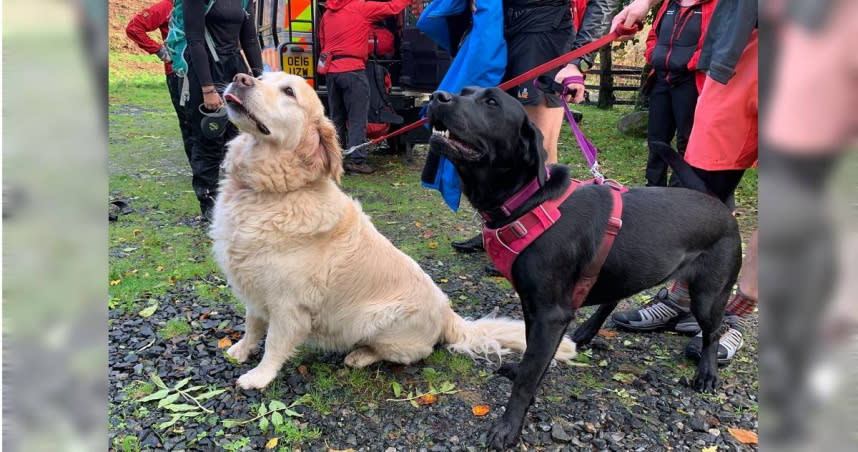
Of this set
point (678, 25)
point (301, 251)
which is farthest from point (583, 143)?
point (301, 251)

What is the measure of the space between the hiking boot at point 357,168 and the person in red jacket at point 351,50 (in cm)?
89

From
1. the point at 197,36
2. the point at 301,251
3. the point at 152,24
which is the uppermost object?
the point at 152,24

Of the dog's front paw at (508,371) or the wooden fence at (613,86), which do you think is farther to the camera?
the wooden fence at (613,86)

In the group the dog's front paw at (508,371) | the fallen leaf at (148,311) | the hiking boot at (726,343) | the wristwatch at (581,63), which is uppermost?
the wristwatch at (581,63)

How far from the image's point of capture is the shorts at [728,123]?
2.57 meters

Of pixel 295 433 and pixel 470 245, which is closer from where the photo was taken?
pixel 295 433

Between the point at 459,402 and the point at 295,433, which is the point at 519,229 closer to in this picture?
the point at 459,402

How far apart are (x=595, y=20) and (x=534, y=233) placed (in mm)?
2361

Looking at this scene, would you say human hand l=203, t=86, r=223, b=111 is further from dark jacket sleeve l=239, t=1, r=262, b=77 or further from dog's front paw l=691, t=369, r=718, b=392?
dog's front paw l=691, t=369, r=718, b=392

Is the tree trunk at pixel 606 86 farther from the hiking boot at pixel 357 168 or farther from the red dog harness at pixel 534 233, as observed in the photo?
the red dog harness at pixel 534 233

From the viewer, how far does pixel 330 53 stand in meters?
7.02

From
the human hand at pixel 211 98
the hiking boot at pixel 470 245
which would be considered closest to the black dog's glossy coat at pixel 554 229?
the hiking boot at pixel 470 245

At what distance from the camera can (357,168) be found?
8.04m

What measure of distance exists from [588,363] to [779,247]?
2.97 m
